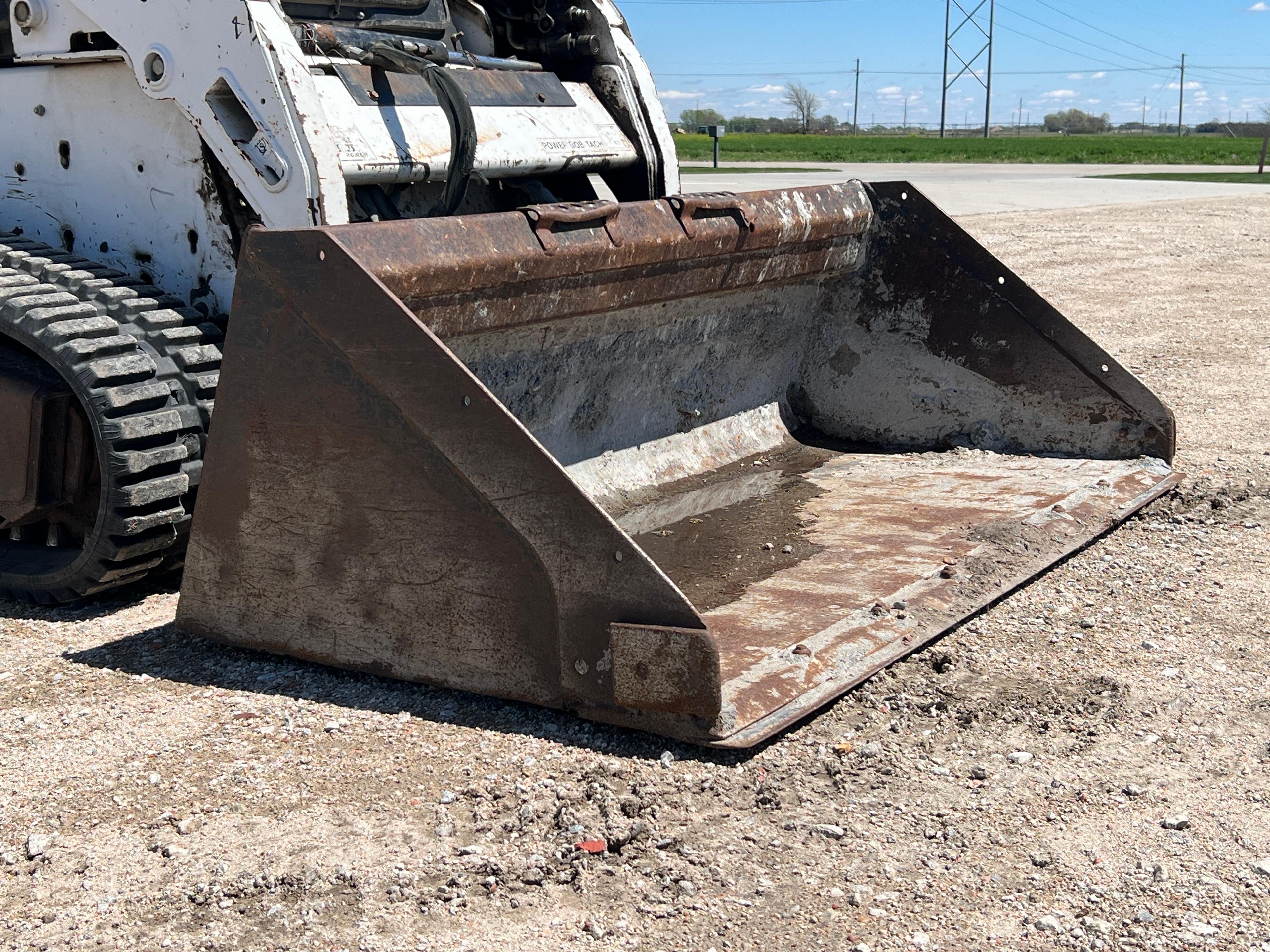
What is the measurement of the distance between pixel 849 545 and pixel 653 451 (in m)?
0.91

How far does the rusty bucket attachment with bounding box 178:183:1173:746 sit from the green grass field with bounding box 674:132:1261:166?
3176 centimetres

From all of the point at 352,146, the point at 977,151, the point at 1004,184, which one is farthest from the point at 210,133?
the point at 977,151

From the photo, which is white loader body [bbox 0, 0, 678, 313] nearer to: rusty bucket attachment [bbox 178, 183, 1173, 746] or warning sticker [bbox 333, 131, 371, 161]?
warning sticker [bbox 333, 131, 371, 161]

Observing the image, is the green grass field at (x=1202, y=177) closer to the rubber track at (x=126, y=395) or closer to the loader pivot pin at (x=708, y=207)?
the loader pivot pin at (x=708, y=207)

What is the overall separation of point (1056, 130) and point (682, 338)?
108697mm

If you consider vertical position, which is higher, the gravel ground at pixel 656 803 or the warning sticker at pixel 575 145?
the warning sticker at pixel 575 145

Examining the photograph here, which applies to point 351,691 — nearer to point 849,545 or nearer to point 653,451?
point 849,545

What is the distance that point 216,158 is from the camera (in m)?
3.96

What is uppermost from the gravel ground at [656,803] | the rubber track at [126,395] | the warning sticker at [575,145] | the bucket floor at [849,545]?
the warning sticker at [575,145]

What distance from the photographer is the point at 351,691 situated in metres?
3.37

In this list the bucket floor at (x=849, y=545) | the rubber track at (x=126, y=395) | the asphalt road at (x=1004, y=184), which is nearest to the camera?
the bucket floor at (x=849, y=545)

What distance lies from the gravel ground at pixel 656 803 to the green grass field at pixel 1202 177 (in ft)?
77.7

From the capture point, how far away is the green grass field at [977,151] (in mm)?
39000

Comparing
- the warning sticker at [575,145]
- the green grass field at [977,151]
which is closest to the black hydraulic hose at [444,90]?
the warning sticker at [575,145]
